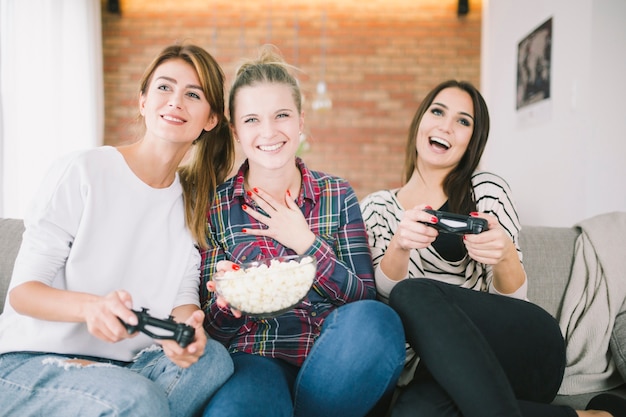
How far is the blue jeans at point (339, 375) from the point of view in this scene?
1180 millimetres

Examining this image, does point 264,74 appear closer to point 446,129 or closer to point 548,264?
point 446,129

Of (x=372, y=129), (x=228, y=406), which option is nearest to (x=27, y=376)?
(x=228, y=406)

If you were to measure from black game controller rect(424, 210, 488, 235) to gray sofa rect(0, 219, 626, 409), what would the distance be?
566 millimetres

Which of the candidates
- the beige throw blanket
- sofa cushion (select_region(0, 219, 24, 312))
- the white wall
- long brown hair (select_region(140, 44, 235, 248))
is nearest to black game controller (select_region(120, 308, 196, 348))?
long brown hair (select_region(140, 44, 235, 248))

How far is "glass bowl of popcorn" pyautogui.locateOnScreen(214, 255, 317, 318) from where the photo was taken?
1113mm

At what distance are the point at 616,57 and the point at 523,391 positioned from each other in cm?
187

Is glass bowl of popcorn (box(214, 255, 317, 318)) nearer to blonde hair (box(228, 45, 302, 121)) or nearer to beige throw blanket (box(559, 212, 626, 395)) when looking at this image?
blonde hair (box(228, 45, 302, 121))

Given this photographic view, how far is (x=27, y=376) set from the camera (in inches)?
43.1

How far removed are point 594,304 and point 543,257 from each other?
0.69ft

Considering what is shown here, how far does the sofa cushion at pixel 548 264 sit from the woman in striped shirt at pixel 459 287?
233mm

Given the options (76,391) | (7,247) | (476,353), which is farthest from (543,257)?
(7,247)

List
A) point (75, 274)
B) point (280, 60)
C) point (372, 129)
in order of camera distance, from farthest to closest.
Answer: point (372, 129)
point (280, 60)
point (75, 274)

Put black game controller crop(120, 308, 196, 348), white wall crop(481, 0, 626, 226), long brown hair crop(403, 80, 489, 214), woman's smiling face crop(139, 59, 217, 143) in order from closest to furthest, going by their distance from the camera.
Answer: black game controller crop(120, 308, 196, 348)
woman's smiling face crop(139, 59, 217, 143)
long brown hair crop(403, 80, 489, 214)
white wall crop(481, 0, 626, 226)

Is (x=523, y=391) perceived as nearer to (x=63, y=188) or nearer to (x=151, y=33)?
(x=63, y=188)
